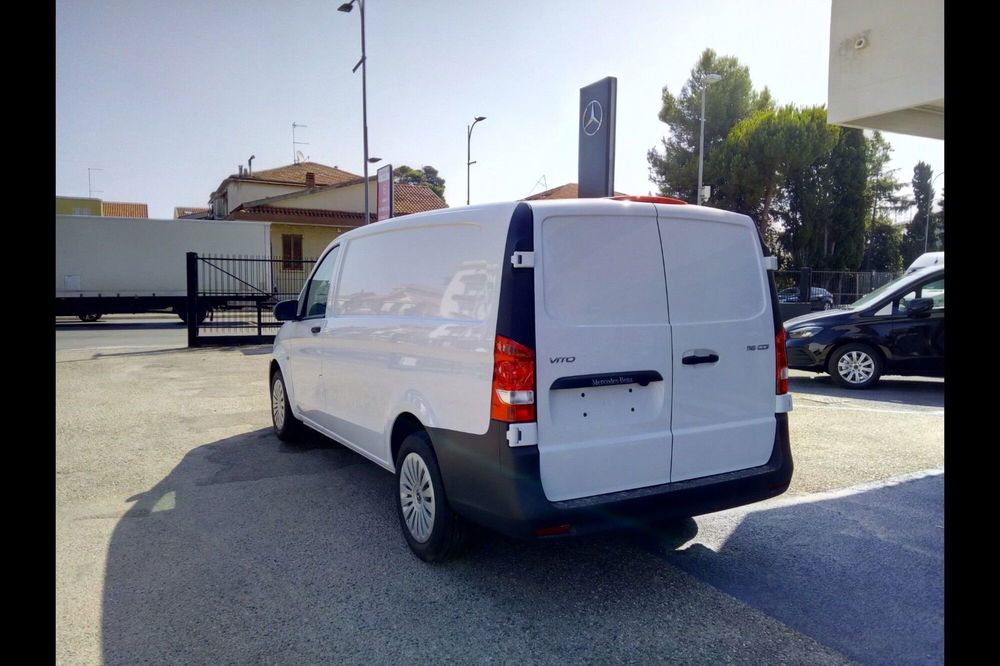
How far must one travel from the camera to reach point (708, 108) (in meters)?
41.7

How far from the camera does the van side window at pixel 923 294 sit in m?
9.42

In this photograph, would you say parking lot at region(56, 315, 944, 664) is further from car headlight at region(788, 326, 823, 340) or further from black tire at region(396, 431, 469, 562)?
car headlight at region(788, 326, 823, 340)

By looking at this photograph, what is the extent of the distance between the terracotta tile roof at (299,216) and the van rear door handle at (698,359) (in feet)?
103

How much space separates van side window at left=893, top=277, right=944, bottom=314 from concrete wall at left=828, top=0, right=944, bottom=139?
6.93 feet

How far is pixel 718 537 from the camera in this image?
14.1ft

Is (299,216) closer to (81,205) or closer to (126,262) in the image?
(126,262)

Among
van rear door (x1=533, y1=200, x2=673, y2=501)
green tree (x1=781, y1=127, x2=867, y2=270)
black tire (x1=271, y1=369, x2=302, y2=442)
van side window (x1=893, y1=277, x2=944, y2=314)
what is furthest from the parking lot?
green tree (x1=781, y1=127, x2=867, y2=270)

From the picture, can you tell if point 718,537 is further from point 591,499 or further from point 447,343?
point 447,343

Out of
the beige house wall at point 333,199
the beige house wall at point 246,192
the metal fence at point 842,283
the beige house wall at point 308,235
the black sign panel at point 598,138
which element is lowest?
the metal fence at point 842,283

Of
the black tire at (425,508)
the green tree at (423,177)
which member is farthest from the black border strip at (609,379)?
the green tree at (423,177)

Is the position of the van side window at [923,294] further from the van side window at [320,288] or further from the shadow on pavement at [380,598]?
the van side window at [320,288]

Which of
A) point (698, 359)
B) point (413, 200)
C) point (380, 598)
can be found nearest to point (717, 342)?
point (698, 359)
